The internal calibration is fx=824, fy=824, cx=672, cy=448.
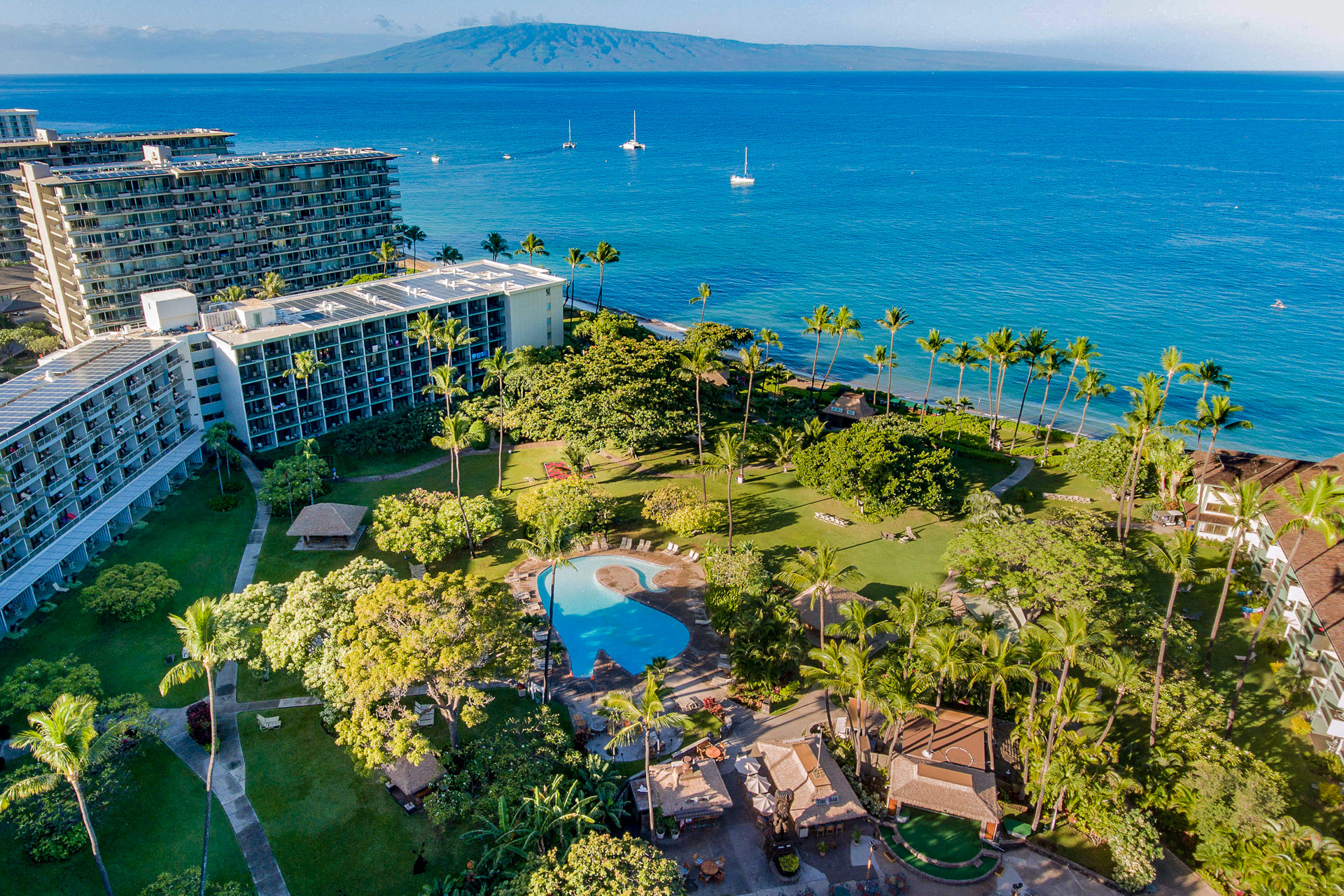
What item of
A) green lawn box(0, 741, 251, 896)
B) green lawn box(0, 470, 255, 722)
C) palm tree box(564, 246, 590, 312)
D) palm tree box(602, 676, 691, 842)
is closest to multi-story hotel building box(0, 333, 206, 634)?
green lawn box(0, 470, 255, 722)

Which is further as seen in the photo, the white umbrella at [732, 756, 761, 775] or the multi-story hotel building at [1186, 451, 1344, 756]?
the multi-story hotel building at [1186, 451, 1344, 756]

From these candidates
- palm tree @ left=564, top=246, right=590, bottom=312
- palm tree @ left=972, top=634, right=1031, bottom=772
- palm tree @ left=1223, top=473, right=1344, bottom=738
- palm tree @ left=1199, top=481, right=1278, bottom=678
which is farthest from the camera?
palm tree @ left=564, top=246, right=590, bottom=312

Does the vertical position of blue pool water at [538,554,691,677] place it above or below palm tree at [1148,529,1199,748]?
below

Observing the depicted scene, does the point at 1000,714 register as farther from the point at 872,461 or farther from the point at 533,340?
the point at 533,340

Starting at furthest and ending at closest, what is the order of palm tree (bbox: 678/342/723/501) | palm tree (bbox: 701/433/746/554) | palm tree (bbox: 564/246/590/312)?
palm tree (bbox: 564/246/590/312) < palm tree (bbox: 678/342/723/501) < palm tree (bbox: 701/433/746/554)

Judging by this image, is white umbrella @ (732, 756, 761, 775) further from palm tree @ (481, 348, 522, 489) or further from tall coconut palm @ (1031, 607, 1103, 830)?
palm tree @ (481, 348, 522, 489)

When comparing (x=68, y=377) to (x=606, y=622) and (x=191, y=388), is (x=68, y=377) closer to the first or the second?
(x=191, y=388)

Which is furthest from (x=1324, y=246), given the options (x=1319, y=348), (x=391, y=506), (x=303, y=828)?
(x=303, y=828)
